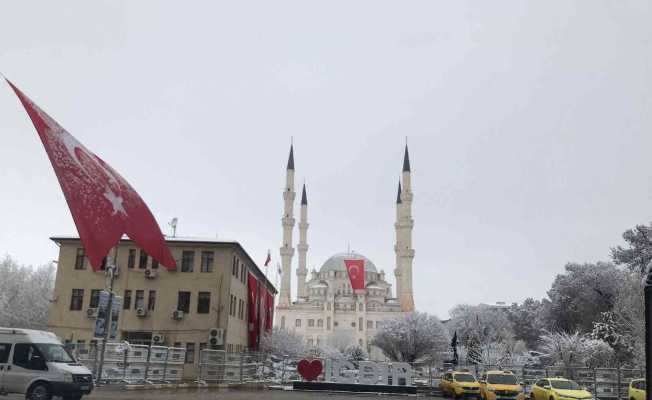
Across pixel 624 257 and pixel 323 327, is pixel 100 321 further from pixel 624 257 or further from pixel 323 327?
pixel 323 327

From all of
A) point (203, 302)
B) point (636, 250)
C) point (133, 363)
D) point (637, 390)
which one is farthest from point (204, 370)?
point (636, 250)

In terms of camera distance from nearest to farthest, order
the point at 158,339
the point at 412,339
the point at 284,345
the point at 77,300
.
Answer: the point at 158,339, the point at 77,300, the point at 412,339, the point at 284,345

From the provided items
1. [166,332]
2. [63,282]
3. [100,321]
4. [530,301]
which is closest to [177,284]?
[166,332]

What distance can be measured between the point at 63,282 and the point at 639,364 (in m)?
36.7

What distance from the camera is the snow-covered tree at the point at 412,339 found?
73062mm

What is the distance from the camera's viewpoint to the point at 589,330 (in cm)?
6181

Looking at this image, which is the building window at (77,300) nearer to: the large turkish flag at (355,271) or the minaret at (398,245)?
the large turkish flag at (355,271)

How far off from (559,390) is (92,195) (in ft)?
55.4

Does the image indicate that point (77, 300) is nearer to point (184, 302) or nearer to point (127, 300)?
point (127, 300)

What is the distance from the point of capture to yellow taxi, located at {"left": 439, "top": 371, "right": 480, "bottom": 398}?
Answer: 2620 cm

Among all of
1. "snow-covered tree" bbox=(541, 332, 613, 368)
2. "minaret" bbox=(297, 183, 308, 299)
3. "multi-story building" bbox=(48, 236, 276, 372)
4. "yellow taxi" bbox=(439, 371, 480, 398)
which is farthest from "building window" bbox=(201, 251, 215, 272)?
"minaret" bbox=(297, 183, 308, 299)

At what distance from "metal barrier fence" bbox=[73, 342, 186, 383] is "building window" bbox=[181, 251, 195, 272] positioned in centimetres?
1149

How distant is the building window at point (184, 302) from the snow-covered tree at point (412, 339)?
42.0 meters

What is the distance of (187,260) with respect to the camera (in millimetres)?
37219
